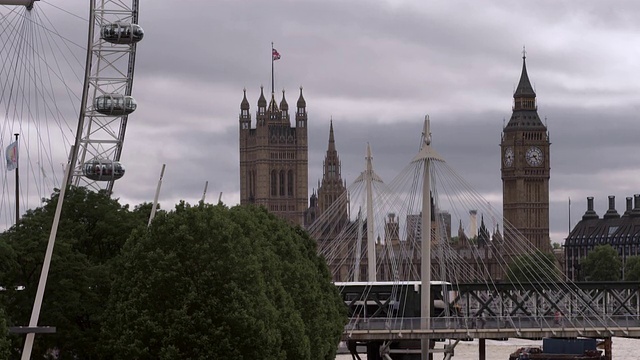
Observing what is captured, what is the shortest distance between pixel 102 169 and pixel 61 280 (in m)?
17.9

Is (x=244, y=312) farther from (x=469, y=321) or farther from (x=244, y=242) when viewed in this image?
(x=469, y=321)

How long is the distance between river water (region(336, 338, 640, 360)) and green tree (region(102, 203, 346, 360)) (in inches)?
2661

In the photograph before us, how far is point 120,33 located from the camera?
74.0 meters

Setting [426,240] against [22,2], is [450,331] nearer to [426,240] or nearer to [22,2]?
[426,240]

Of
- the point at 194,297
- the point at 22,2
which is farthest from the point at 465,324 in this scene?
the point at 22,2

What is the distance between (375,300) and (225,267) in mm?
47386

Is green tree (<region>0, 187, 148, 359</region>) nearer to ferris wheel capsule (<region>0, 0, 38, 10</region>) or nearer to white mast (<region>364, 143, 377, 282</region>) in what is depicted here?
ferris wheel capsule (<region>0, 0, 38, 10</region>)

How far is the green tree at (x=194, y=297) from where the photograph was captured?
54906mm

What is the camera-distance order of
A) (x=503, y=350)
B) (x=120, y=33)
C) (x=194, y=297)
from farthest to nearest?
(x=503, y=350) → (x=120, y=33) → (x=194, y=297)

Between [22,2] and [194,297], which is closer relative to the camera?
[194,297]

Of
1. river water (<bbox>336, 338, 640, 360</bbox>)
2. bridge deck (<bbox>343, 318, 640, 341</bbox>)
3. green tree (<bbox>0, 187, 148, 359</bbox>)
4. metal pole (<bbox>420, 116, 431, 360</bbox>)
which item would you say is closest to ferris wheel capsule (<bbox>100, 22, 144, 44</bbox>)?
green tree (<bbox>0, 187, 148, 359</bbox>)

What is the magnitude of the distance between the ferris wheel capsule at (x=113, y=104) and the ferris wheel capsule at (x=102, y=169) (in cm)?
203

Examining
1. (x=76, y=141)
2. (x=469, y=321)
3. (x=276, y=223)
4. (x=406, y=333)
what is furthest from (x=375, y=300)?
(x=76, y=141)

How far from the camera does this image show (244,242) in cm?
5841
